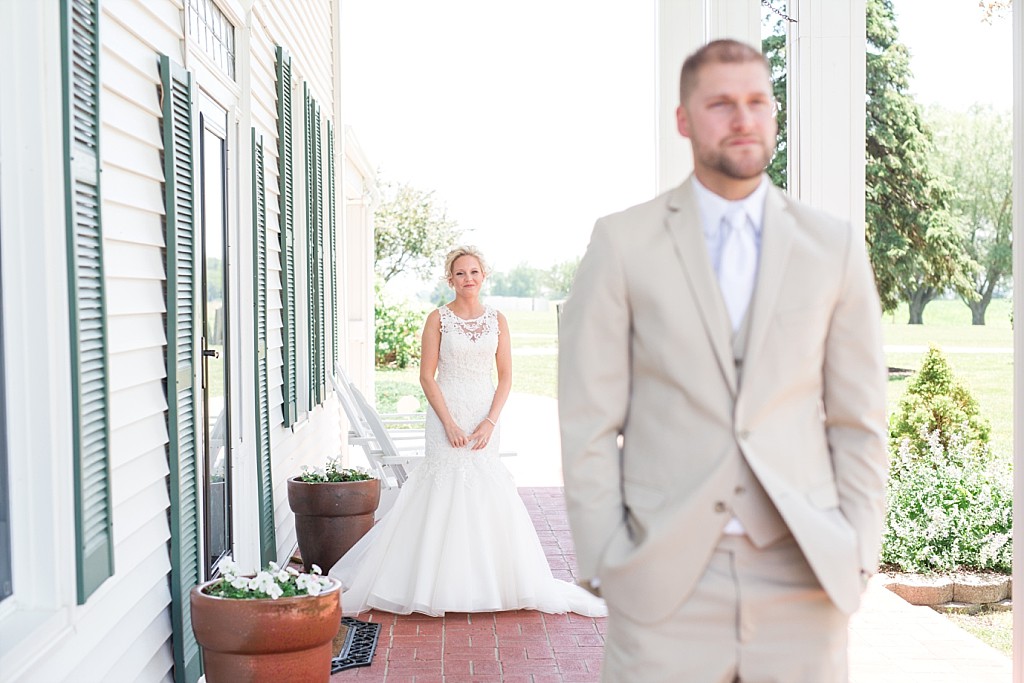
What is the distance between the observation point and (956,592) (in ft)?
22.5

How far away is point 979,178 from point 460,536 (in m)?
13.6

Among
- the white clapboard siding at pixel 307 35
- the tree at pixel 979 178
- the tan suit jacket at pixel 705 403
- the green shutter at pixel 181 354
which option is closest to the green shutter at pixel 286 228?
the white clapboard siding at pixel 307 35

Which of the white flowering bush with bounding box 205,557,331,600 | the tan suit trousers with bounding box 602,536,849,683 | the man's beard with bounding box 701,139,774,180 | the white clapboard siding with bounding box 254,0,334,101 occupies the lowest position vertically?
the white flowering bush with bounding box 205,557,331,600

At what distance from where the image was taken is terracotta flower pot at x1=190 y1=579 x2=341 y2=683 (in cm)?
384

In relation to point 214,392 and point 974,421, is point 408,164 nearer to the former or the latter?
point 974,421

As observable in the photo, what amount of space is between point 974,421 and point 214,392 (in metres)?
6.48

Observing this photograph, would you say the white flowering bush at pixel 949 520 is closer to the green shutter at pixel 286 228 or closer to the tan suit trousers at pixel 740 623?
the green shutter at pixel 286 228

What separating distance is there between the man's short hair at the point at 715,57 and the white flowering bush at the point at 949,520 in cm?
506

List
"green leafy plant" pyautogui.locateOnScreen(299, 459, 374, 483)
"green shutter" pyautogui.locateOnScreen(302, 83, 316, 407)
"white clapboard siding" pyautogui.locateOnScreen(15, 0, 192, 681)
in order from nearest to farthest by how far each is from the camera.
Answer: "white clapboard siding" pyautogui.locateOnScreen(15, 0, 192, 681) → "green leafy plant" pyautogui.locateOnScreen(299, 459, 374, 483) → "green shutter" pyautogui.locateOnScreen(302, 83, 316, 407)

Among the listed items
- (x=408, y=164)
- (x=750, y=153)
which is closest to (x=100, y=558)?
(x=750, y=153)

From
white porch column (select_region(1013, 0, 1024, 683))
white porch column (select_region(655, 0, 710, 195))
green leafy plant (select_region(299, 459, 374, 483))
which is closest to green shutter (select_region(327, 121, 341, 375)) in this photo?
green leafy plant (select_region(299, 459, 374, 483))

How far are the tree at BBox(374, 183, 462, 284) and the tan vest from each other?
29558mm

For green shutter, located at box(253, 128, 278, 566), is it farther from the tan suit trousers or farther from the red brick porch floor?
the tan suit trousers

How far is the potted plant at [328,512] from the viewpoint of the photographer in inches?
267
